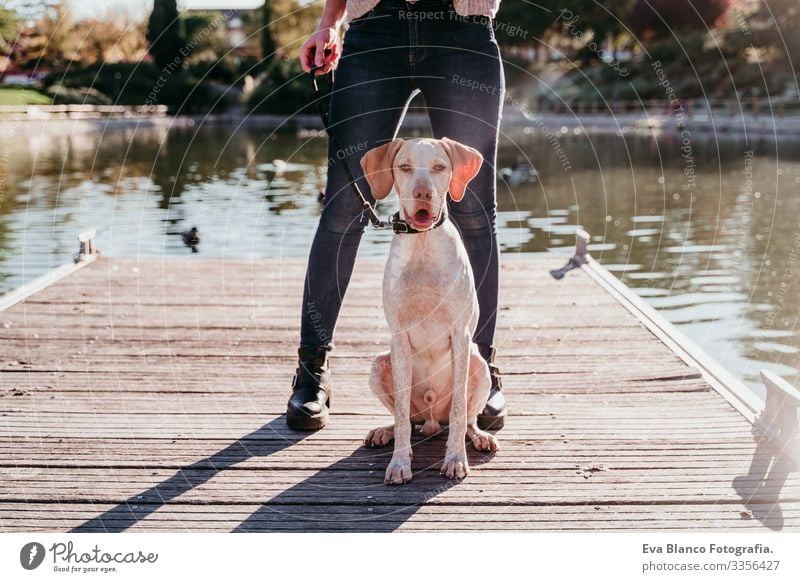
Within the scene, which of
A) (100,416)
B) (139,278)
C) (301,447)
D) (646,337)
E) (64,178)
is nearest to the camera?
(301,447)

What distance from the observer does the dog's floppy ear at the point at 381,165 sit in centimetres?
384

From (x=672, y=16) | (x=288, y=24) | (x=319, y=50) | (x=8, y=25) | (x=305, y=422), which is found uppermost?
(x=672, y=16)

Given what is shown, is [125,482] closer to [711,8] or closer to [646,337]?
[646,337]

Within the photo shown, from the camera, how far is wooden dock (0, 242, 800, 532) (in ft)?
11.8

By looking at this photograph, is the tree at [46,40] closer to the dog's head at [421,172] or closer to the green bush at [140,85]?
the green bush at [140,85]

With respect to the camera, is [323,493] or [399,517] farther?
[323,493]

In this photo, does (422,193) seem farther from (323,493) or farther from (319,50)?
(323,493)

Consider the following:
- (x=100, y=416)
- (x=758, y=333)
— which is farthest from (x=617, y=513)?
(x=758, y=333)

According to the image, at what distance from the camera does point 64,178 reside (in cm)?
2655

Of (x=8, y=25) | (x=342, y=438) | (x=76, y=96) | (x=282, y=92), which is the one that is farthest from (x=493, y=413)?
(x=76, y=96)

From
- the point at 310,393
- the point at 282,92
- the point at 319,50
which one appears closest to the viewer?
the point at 319,50

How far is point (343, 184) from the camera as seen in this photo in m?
4.55

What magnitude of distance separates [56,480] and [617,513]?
2347 millimetres

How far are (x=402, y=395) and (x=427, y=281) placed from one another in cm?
53
